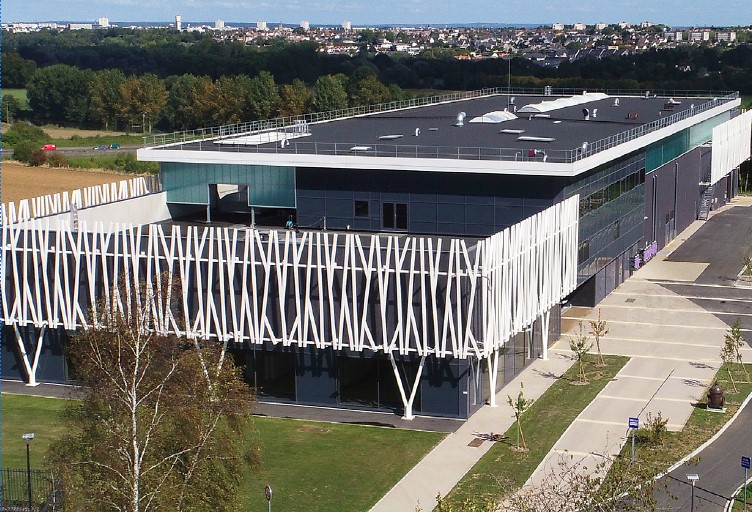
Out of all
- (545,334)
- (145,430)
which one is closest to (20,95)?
(545,334)

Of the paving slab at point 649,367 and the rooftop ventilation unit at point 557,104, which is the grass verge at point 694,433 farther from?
the rooftop ventilation unit at point 557,104

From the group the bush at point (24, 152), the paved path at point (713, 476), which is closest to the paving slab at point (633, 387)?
the paved path at point (713, 476)

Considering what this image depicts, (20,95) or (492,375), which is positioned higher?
(20,95)

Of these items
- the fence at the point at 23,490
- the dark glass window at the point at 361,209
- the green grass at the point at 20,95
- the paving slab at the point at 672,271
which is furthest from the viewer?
the green grass at the point at 20,95

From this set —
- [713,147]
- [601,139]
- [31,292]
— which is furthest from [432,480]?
[713,147]

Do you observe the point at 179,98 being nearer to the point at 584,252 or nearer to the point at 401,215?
the point at 401,215

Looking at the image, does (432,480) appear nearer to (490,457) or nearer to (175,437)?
(490,457)

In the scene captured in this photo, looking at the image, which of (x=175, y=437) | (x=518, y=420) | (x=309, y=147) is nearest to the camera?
(x=175, y=437)
